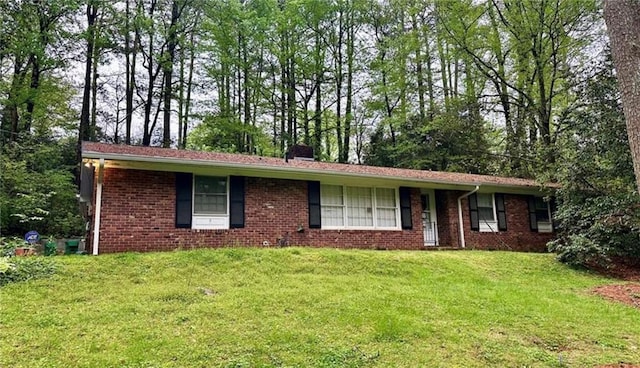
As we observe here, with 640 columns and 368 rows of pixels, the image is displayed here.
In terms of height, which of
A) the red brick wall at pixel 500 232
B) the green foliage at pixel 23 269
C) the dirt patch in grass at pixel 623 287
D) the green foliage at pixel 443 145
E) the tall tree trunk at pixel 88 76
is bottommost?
the dirt patch in grass at pixel 623 287

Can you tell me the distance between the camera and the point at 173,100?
2178 centimetres

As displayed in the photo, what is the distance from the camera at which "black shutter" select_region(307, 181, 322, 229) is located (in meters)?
11.2

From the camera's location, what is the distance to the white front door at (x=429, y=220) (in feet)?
44.1

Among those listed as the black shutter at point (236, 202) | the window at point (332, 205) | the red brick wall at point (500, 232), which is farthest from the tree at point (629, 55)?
the red brick wall at point (500, 232)

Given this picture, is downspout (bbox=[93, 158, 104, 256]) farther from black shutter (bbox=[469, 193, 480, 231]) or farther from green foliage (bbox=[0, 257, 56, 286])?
black shutter (bbox=[469, 193, 480, 231])

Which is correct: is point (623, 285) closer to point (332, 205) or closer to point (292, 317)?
point (332, 205)

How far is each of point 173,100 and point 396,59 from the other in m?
12.0

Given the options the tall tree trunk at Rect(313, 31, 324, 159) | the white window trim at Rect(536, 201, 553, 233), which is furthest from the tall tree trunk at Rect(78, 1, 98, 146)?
the white window trim at Rect(536, 201, 553, 233)

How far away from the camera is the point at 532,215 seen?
1447 cm

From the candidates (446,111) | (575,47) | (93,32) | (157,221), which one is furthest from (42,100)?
(575,47)

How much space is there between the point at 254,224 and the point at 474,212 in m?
7.31

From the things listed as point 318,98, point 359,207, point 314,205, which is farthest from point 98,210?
point 318,98

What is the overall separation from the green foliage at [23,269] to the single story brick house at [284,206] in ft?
5.12

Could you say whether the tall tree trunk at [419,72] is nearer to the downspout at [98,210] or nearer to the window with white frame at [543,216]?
the window with white frame at [543,216]
